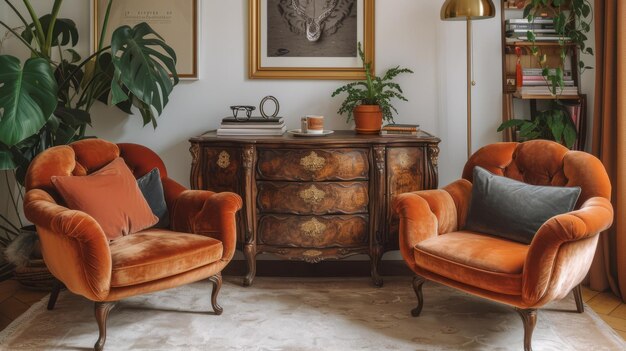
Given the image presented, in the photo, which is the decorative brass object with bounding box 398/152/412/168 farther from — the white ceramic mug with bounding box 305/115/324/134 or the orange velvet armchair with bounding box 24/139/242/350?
the orange velvet armchair with bounding box 24/139/242/350

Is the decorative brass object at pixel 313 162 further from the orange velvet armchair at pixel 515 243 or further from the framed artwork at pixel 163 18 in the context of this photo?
the framed artwork at pixel 163 18

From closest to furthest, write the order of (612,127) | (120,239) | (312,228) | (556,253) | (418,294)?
(556,253) < (120,239) < (418,294) < (612,127) < (312,228)

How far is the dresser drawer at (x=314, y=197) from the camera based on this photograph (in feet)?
11.0

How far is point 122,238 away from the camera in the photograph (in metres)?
2.91

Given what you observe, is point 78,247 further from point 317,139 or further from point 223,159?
point 317,139

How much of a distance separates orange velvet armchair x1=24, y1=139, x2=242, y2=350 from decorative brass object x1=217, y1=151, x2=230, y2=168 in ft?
0.90

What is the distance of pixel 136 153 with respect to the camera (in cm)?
329

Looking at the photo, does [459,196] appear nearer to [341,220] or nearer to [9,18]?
[341,220]

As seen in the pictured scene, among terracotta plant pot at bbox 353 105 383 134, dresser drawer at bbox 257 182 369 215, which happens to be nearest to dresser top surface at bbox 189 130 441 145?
terracotta plant pot at bbox 353 105 383 134

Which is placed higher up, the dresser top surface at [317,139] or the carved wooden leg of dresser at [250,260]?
the dresser top surface at [317,139]

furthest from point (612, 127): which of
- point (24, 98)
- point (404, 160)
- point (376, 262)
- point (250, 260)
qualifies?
point (24, 98)

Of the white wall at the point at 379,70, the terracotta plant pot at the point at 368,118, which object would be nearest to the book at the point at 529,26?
the white wall at the point at 379,70

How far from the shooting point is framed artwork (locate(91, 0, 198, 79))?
376 cm

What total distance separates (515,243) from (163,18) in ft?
7.72
